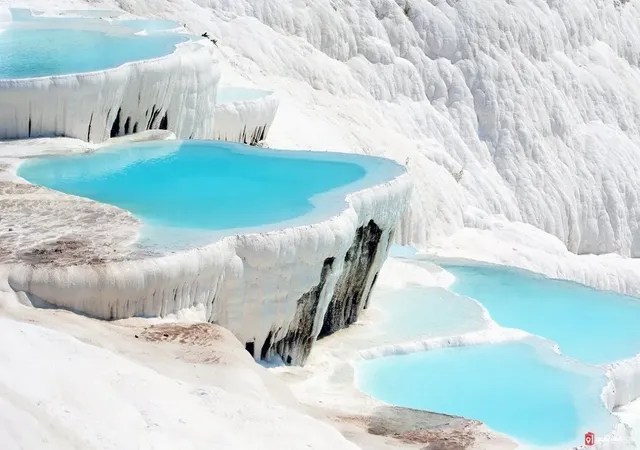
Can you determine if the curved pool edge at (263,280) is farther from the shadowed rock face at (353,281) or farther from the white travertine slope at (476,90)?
the white travertine slope at (476,90)

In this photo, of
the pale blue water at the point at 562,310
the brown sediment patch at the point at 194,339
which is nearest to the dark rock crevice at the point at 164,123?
the pale blue water at the point at 562,310

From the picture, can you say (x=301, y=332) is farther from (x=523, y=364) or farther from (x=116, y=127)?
(x=116, y=127)

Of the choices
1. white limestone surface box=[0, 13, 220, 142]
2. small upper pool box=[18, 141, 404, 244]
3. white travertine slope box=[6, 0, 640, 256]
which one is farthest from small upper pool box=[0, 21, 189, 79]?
white travertine slope box=[6, 0, 640, 256]

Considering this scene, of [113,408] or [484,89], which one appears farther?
[484,89]

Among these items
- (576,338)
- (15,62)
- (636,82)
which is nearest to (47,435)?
(576,338)

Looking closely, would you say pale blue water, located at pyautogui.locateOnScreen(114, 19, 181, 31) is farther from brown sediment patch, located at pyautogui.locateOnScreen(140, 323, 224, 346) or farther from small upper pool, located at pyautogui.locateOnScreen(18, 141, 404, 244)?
brown sediment patch, located at pyautogui.locateOnScreen(140, 323, 224, 346)

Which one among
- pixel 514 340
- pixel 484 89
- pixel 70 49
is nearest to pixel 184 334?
pixel 514 340
